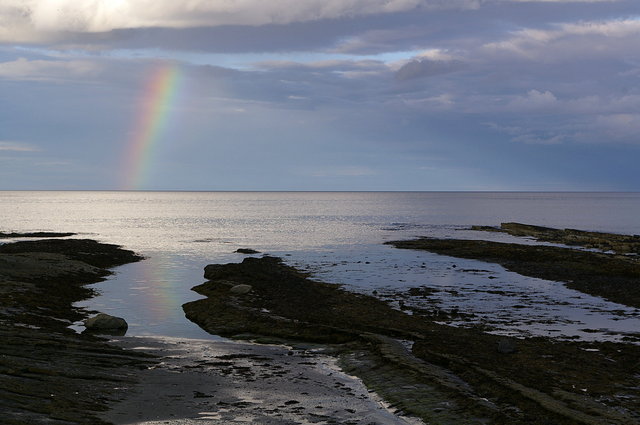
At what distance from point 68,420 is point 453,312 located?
2400 cm

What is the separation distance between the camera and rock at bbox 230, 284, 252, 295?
1565 inches

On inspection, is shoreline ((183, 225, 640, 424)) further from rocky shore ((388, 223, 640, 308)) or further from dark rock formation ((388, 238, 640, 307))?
dark rock formation ((388, 238, 640, 307))

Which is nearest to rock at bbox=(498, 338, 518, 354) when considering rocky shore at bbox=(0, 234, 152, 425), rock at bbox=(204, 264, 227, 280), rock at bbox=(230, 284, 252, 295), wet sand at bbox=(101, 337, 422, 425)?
wet sand at bbox=(101, 337, 422, 425)

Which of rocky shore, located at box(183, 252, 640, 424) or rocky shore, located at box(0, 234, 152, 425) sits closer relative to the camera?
rocky shore, located at box(0, 234, 152, 425)

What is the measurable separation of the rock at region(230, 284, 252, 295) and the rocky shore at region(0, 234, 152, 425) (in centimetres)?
938

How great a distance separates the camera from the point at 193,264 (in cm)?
6141

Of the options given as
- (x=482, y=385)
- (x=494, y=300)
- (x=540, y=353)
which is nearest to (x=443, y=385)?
(x=482, y=385)

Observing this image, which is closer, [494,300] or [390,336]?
[390,336]

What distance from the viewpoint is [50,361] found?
19.7 m

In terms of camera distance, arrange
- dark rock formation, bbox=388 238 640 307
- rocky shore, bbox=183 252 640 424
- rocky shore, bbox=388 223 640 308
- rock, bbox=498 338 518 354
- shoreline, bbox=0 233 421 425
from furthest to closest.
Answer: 1. rocky shore, bbox=388 223 640 308
2. dark rock formation, bbox=388 238 640 307
3. rock, bbox=498 338 518 354
4. rocky shore, bbox=183 252 640 424
5. shoreline, bbox=0 233 421 425

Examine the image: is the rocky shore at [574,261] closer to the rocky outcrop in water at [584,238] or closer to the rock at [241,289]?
the rocky outcrop in water at [584,238]

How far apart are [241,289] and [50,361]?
20.7 m

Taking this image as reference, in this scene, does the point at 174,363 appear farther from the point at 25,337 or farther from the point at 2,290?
the point at 2,290

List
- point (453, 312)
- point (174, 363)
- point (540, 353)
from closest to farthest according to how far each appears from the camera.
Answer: point (174, 363) → point (540, 353) → point (453, 312)
